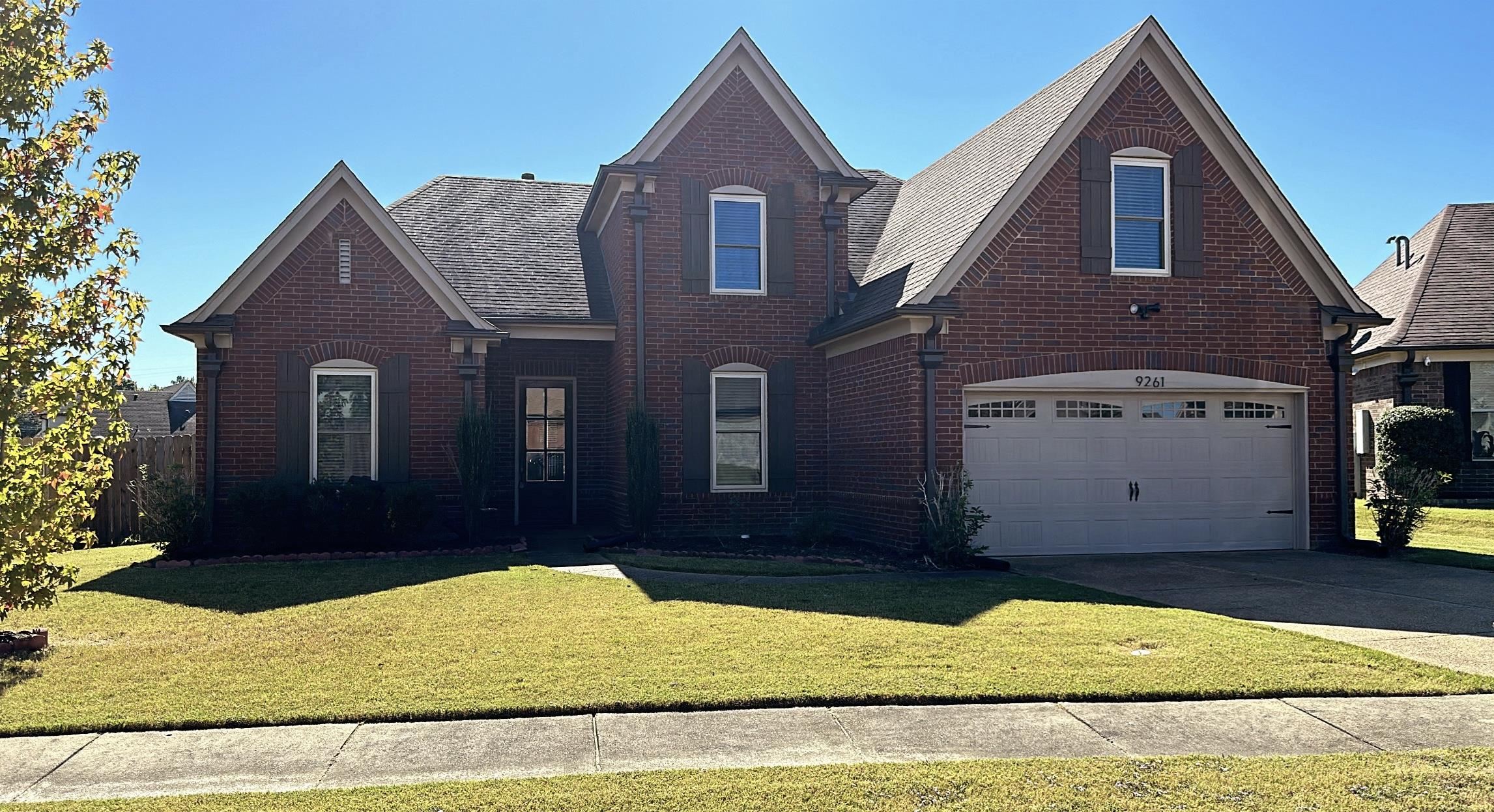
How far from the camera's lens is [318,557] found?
14023 mm

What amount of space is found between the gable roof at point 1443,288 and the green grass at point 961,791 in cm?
1804

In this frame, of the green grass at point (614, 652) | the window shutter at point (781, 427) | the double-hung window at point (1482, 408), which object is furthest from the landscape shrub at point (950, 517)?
the double-hung window at point (1482, 408)

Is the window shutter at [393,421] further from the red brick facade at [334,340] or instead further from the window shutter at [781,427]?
the window shutter at [781,427]

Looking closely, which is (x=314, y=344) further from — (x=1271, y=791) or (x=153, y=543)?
(x=1271, y=791)

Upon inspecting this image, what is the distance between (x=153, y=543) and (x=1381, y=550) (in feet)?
56.1

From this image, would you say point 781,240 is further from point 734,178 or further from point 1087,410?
point 1087,410

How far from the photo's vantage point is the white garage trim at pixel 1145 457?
48.0 ft

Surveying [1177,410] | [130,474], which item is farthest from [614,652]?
[130,474]

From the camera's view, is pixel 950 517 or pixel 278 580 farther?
pixel 950 517

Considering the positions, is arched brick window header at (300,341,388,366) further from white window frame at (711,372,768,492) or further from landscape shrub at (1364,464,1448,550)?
landscape shrub at (1364,464,1448,550)

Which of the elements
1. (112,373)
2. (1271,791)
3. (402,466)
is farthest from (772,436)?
(1271,791)

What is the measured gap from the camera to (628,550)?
14602 millimetres

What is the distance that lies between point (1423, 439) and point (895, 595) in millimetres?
14560

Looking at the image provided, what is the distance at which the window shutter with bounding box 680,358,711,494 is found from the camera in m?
16.5
